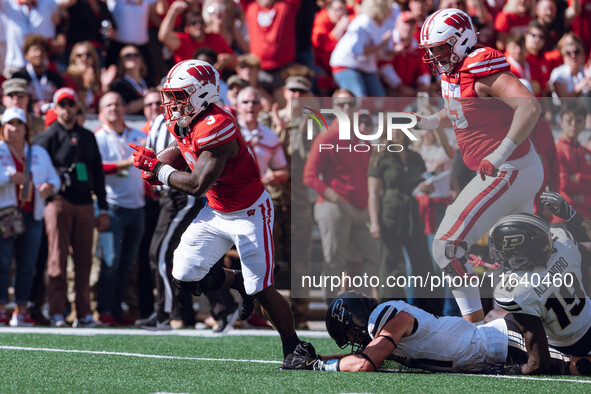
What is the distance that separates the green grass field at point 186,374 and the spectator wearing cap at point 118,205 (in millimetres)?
1608

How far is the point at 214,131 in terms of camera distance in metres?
6.00

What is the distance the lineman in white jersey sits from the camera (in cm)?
562

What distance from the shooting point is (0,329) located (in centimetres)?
819

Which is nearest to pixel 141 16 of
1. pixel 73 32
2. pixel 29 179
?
pixel 73 32

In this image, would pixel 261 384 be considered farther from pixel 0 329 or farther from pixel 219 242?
pixel 0 329

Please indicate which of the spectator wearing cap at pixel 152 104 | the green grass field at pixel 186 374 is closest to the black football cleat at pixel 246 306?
the green grass field at pixel 186 374

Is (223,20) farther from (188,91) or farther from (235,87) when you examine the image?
(188,91)

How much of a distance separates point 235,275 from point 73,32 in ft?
17.7

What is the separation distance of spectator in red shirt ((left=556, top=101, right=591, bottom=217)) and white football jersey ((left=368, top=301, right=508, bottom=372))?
1626 millimetres

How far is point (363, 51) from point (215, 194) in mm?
4729

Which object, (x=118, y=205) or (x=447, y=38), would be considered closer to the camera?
(x=447, y=38)

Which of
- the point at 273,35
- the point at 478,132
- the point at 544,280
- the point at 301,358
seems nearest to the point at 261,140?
the point at 273,35

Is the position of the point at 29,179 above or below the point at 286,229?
above

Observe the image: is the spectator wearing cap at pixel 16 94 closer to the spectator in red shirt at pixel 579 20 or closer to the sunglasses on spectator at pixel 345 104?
the sunglasses on spectator at pixel 345 104
